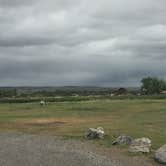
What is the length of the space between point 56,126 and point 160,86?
407 feet

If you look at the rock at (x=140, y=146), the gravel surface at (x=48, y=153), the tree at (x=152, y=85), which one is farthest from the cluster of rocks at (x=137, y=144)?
the tree at (x=152, y=85)

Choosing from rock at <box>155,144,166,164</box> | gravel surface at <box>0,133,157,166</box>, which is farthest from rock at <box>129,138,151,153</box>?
rock at <box>155,144,166,164</box>

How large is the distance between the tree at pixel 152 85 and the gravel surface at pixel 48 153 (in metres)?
131

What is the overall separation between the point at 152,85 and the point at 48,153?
144 meters

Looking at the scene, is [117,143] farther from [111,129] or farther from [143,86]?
[143,86]

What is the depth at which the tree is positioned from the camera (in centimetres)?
16538

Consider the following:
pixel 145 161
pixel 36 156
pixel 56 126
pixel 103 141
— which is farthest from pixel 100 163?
pixel 56 126

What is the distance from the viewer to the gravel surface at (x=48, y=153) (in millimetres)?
23422

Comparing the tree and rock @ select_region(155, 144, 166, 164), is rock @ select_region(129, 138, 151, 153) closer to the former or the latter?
rock @ select_region(155, 144, 166, 164)

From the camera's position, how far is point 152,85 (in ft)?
554

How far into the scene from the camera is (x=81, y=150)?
28.2 meters

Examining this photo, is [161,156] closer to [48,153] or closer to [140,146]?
[140,146]

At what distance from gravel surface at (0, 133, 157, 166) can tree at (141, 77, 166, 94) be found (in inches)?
5168

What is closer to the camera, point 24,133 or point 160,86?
point 24,133
